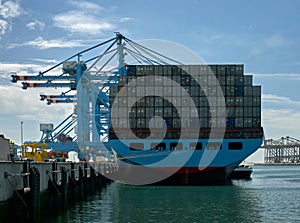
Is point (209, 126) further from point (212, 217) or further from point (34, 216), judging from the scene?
point (34, 216)

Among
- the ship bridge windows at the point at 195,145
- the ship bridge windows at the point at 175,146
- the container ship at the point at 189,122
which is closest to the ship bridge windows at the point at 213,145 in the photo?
the container ship at the point at 189,122

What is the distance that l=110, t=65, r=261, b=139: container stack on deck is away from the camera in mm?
62750

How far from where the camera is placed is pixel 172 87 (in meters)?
64.1

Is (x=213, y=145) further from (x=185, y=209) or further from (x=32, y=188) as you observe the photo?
(x=32, y=188)

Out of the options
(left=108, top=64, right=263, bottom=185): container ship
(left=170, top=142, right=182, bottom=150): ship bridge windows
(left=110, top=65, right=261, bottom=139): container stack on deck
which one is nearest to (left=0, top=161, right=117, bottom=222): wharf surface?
(left=108, top=64, right=263, bottom=185): container ship

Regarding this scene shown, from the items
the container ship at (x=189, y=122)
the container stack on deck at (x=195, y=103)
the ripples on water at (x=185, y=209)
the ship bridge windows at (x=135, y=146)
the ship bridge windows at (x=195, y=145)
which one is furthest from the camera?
the container stack on deck at (x=195, y=103)

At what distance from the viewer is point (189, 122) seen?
62812 mm

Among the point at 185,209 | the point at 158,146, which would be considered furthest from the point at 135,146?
the point at 185,209

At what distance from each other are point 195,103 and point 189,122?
2.54m

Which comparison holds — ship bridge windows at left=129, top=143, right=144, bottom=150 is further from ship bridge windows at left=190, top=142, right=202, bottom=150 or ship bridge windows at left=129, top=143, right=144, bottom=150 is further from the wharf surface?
the wharf surface

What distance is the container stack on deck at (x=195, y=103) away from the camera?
6275 cm

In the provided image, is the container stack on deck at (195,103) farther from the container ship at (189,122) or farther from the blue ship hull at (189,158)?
the blue ship hull at (189,158)

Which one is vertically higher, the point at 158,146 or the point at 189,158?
the point at 158,146

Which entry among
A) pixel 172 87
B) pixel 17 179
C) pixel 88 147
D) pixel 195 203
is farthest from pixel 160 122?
pixel 17 179
